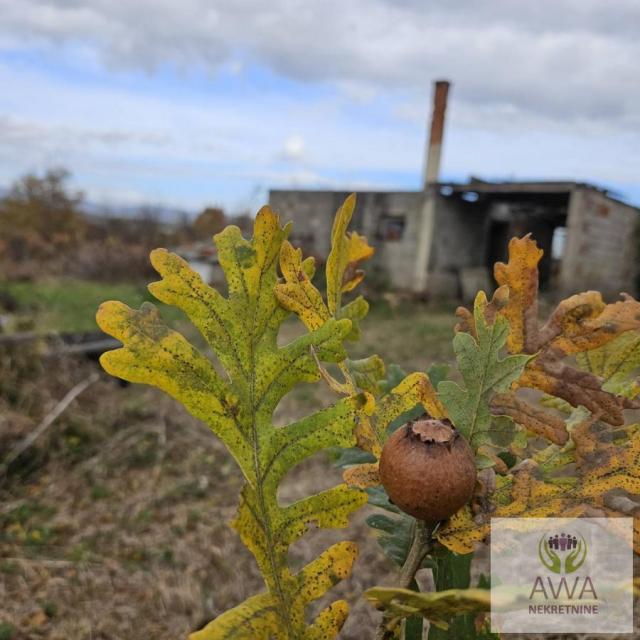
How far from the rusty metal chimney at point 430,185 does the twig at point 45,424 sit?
26.0ft

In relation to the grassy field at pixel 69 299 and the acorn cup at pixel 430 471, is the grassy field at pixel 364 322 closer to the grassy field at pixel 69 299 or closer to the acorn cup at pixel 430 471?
the grassy field at pixel 69 299

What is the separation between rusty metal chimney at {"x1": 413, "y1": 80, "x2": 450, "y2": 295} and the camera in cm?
1152

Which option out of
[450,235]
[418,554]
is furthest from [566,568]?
[450,235]

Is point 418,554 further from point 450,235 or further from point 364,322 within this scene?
point 450,235

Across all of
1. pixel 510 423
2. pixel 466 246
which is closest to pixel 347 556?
pixel 510 423

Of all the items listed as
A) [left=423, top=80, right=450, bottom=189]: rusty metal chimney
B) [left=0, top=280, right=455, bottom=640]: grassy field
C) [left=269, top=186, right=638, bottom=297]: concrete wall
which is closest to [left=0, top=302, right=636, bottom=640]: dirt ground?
[left=0, top=280, right=455, bottom=640]: grassy field

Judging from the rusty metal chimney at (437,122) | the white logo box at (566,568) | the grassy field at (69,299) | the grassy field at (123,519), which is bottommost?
the grassy field at (123,519)

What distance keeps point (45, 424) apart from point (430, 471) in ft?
14.5

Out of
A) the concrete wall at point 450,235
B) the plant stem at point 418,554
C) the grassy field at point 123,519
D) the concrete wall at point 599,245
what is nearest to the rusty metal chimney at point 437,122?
the concrete wall at point 450,235

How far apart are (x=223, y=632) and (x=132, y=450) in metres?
4.26

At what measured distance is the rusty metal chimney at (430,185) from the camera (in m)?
11.5

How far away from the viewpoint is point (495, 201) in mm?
12984

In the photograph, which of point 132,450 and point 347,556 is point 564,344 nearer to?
point 347,556

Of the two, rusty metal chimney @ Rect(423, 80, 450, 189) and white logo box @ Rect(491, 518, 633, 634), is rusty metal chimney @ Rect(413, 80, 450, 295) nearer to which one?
rusty metal chimney @ Rect(423, 80, 450, 189)
